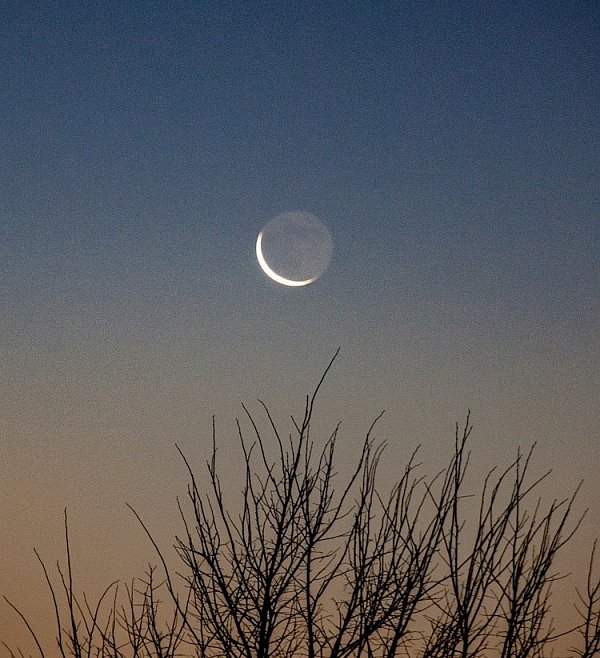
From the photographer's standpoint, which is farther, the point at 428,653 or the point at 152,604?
the point at 152,604

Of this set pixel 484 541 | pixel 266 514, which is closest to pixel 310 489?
pixel 266 514

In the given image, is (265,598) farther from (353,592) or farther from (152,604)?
(152,604)

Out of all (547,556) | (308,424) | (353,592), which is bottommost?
(353,592)

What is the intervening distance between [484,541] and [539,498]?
586mm

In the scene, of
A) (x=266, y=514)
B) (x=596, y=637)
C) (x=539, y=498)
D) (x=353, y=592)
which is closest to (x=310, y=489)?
(x=266, y=514)

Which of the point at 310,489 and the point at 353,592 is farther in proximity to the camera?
the point at 310,489

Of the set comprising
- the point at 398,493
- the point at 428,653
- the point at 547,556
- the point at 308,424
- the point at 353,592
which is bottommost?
the point at 428,653

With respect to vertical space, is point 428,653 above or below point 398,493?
below

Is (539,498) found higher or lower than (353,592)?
higher

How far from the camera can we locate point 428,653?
4.37 meters

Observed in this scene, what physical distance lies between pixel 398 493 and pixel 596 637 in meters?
1.47

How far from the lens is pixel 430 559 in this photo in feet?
14.5

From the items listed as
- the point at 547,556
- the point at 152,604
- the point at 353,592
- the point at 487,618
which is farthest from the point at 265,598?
the point at 547,556

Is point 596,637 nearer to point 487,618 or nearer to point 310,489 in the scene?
point 487,618
